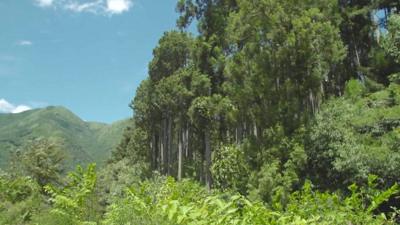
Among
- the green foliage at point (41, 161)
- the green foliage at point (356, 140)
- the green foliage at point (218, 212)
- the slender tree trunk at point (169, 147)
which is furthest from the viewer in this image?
the slender tree trunk at point (169, 147)

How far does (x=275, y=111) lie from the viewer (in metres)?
14.4

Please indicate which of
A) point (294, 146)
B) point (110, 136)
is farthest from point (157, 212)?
point (110, 136)

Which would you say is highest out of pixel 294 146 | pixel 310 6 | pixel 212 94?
pixel 310 6

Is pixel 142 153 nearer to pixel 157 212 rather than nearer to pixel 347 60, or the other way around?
pixel 347 60

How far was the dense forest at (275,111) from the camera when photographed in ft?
15.4

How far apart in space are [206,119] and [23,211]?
34.9 feet

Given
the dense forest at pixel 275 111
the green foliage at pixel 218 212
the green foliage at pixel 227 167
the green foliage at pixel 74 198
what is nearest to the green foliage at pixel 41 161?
the dense forest at pixel 275 111

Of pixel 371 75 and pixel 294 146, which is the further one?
pixel 371 75

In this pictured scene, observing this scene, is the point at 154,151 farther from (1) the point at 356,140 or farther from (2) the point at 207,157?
(1) the point at 356,140

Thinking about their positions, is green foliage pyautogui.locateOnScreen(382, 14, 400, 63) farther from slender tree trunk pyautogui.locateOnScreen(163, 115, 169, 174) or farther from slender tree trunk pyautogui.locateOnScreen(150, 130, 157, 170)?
slender tree trunk pyautogui.locateOnScreen(150, 130, 157, 170)

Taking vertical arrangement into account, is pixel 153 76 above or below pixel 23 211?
above

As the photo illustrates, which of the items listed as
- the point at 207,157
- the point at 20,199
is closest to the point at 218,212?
the point at 20,199

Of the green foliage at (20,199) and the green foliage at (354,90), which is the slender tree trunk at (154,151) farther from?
the green foliage at (354,90)

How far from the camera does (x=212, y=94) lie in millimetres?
22250
